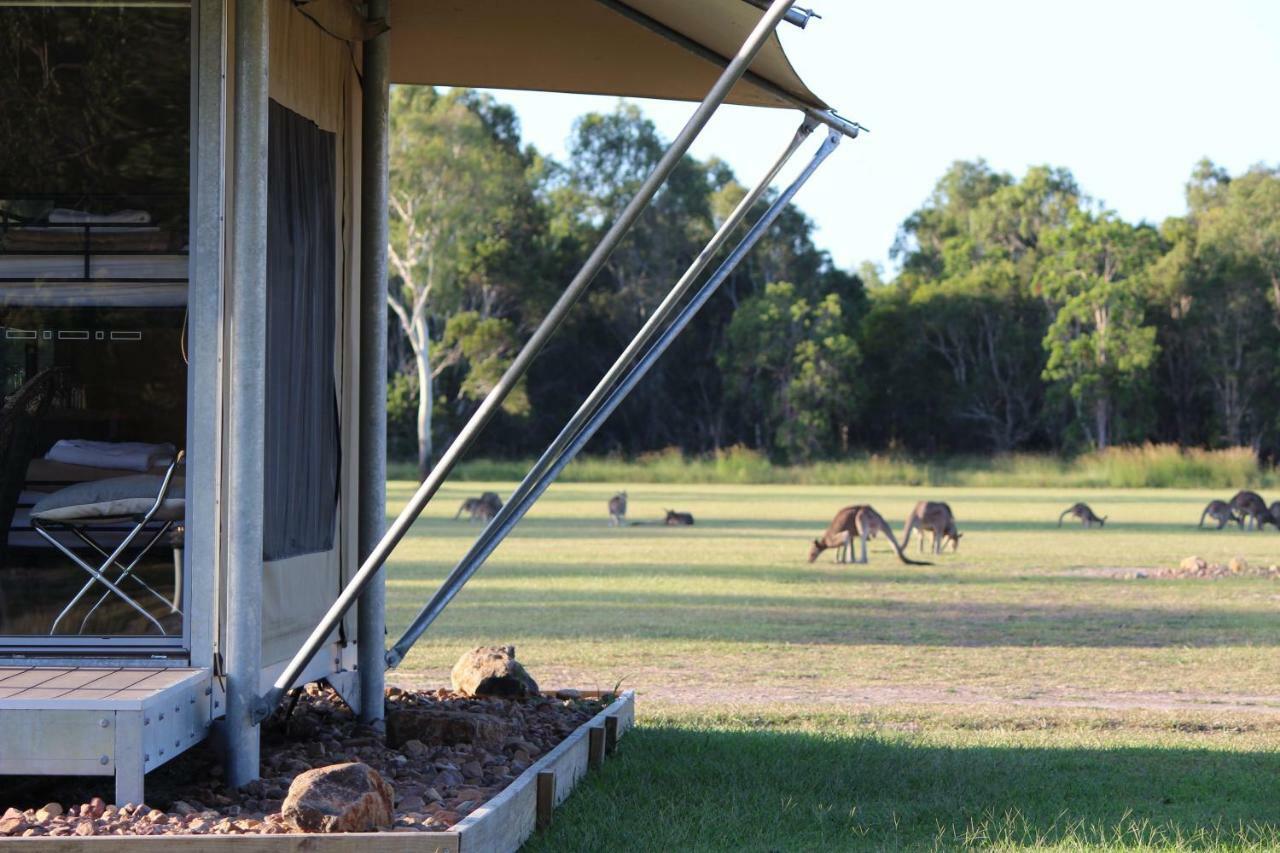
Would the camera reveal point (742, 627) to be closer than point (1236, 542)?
Yes

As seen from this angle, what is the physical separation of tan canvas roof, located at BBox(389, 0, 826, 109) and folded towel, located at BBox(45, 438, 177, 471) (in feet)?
6.15

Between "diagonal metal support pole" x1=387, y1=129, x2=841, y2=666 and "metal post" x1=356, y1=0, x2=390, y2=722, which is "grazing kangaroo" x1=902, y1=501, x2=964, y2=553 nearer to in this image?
"diagonal metal support pole" x1=387, y1=129, x2=841, y2=666

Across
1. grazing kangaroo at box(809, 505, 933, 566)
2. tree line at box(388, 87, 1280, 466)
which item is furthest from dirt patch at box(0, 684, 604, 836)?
tree line at box(388, 87, 1280, 466)

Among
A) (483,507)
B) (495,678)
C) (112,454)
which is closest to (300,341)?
(112,454)

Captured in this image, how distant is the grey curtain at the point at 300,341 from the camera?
5.25 m

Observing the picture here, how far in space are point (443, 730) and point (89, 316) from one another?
2.04m

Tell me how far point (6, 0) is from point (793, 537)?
1761 centimetres

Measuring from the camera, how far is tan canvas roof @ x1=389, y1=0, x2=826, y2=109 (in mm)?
5715

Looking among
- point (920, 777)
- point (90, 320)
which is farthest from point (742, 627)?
point (90, 320)

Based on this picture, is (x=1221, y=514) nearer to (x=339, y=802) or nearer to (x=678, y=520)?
(x=678, y=520)

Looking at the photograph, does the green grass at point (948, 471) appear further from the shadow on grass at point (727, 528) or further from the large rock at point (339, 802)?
the large rock at point (339, 802)

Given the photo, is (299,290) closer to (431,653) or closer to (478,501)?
(431,653)

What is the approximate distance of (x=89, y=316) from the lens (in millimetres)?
6133

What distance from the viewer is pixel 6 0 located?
5.14m
